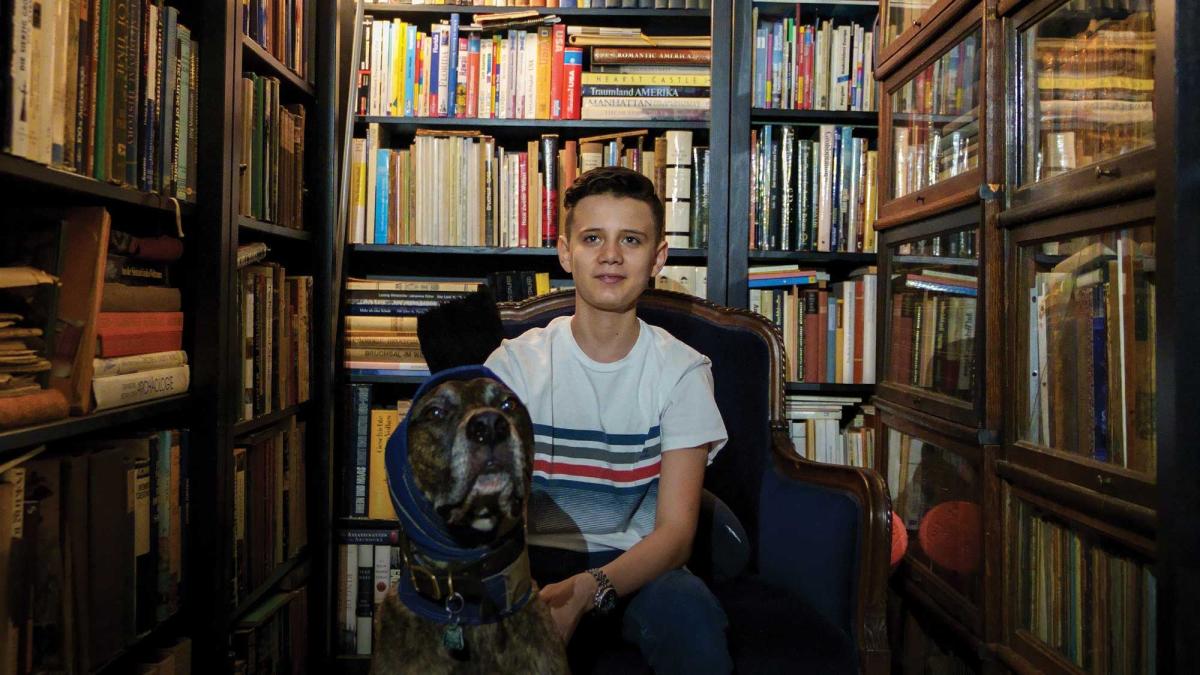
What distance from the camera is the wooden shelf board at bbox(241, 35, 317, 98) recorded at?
192 centimetres

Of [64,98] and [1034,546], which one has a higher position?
[64,98]

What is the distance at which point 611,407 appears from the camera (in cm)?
Answer: 148

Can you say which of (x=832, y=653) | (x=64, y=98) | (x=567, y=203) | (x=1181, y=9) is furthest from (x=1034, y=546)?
(x=64, y=98)

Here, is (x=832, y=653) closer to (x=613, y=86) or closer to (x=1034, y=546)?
(x=1034, y=546)

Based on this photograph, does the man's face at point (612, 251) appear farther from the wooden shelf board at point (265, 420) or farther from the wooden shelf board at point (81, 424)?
the wooden shelf board at point (265, 420)

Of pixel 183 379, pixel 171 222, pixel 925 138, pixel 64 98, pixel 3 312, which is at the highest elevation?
pixel 925 138

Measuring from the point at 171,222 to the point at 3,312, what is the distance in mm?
528

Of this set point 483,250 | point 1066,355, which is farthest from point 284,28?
point 1066,355

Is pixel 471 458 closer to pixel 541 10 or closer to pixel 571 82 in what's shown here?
pixel 571 82

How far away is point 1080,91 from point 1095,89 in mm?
48

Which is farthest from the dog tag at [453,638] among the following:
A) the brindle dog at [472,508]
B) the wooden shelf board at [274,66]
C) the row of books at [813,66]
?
the row of books at [813,66]

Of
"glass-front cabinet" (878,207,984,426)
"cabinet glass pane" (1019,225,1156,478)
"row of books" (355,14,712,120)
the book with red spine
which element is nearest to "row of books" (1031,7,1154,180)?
"cabinet glass pane" (1019,225,1156,478)

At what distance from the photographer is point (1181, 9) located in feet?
3.21

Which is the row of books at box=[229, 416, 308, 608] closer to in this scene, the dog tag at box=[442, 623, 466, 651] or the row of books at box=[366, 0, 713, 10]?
the dog tag at box=[442, 623, 466, 651]
